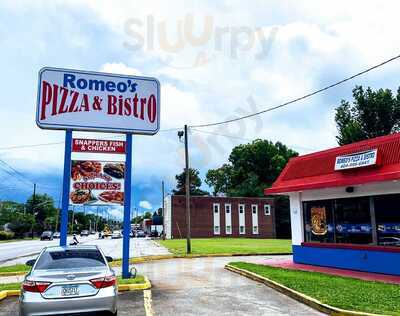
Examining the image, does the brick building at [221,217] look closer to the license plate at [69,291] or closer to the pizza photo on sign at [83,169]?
the pizza photo on sign at [83,169]

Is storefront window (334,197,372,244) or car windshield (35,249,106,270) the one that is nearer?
car windshield (35,249,106,270)

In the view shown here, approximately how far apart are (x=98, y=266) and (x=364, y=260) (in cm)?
1138

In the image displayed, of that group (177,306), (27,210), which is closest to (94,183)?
(177,306)

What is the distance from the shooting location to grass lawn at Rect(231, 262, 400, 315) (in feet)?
29.5

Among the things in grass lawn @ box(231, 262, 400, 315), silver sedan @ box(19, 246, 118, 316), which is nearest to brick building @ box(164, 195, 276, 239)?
grass lawn @ box(231, 262, 400, 315)

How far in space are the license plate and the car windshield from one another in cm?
65

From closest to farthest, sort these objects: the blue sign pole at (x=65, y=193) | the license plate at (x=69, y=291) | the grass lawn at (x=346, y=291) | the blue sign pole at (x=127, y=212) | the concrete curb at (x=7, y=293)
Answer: the license plate at (x=69, y=291), the grass lawn at (x=346, y=291), the concrete curb at (x=7, y=293), the blue sign pole at (x=65, y=193), the blue sign pole at (x=127, y=212)

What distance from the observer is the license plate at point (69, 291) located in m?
7.26

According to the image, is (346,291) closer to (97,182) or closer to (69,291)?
(69,291)

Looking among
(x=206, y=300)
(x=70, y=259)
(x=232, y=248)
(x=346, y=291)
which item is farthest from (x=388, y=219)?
(x=232, y=248)

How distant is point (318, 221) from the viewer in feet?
60.3

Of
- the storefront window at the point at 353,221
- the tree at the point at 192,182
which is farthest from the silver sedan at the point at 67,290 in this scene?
the tree at the point at 192,182

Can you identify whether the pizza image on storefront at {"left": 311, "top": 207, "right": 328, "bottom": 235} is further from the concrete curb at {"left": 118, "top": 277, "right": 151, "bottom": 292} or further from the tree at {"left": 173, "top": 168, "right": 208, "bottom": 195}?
the tree at {"left": 173, "top": 168, "right": 208, "bottom": 195}

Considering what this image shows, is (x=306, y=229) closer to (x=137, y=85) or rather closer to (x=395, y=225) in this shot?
(x=395, y=225)
